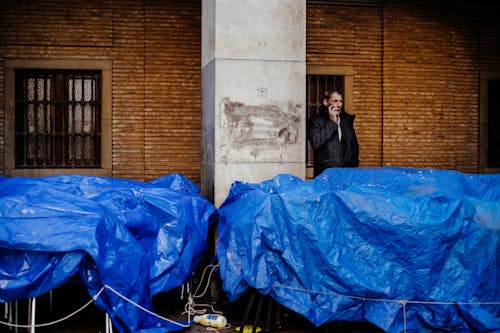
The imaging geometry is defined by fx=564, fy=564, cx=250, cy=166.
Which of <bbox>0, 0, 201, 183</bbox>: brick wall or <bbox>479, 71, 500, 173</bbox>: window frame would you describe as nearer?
<bbox>0, 0, 201, 183</bbox>: brick wall

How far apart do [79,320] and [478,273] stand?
4.01 m

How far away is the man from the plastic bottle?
264 cm

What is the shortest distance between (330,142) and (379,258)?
97.2 inches

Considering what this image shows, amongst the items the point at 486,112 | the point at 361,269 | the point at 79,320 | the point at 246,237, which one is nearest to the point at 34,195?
the point at 79,320

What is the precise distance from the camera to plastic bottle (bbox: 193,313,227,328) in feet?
18.8

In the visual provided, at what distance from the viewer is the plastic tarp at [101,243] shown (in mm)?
4785

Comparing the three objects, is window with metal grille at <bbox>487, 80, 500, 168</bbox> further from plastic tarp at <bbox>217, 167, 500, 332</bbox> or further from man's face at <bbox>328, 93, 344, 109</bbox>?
plastic tarp at <bbox>217, 167, 500, 332</bbox>

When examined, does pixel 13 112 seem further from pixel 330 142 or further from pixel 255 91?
pixel 330 142

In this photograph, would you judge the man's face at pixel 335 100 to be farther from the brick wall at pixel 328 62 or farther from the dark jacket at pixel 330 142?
the brick wall at pixel 328 62

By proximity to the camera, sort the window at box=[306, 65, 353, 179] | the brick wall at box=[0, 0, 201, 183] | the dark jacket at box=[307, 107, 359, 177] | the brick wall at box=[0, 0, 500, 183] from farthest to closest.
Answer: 1. the window at box=[306, 65, 353, 179]
2. the brick wall at box=[0, 0, 500, 183]
3. the brick wall at box=[0, 0, 201, 183]
4. the dark jacket at box=[307, 107, 359, 177]

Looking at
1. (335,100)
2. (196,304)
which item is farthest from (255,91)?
(196,304)

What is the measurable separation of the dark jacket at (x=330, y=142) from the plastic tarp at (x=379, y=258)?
1.94 m

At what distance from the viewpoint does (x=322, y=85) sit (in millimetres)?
11250

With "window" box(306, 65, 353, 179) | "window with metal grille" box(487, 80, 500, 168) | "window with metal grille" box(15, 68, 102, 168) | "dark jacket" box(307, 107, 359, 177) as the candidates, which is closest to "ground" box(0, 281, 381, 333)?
"dark jacket" box(307, 107, 359, 177)
